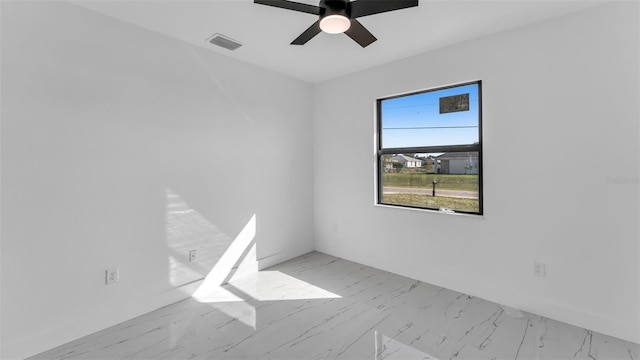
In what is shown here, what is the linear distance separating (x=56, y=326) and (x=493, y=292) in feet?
12.0

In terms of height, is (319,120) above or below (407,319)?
above

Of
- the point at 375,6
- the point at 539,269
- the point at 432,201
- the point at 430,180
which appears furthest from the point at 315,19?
the point at 539,269

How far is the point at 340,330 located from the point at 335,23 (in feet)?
7.41

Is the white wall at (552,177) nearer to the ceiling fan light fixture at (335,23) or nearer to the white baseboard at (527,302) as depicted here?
the white baseboard at (527,302)

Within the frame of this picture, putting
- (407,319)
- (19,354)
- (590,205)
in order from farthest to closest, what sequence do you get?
(407,319), (590,205), (19,354)

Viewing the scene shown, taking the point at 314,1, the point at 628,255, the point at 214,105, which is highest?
the point at 314,1

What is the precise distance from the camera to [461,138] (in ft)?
10.0

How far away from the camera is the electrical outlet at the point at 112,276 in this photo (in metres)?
2.38

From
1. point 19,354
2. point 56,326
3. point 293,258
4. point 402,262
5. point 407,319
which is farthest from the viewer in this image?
point 293,258

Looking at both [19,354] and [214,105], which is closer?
[19,354]

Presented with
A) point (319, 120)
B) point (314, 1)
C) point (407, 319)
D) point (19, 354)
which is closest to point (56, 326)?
point (19, 354)

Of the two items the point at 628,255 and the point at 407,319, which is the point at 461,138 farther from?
the point at 407,319

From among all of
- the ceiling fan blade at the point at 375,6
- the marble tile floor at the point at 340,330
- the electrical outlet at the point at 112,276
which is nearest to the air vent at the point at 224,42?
the ceiling fan blade at the point at 375,6

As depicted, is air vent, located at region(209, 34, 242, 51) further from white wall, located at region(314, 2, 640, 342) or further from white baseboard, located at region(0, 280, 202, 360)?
white baseboard, located at region(0, 280, 202, 360)
